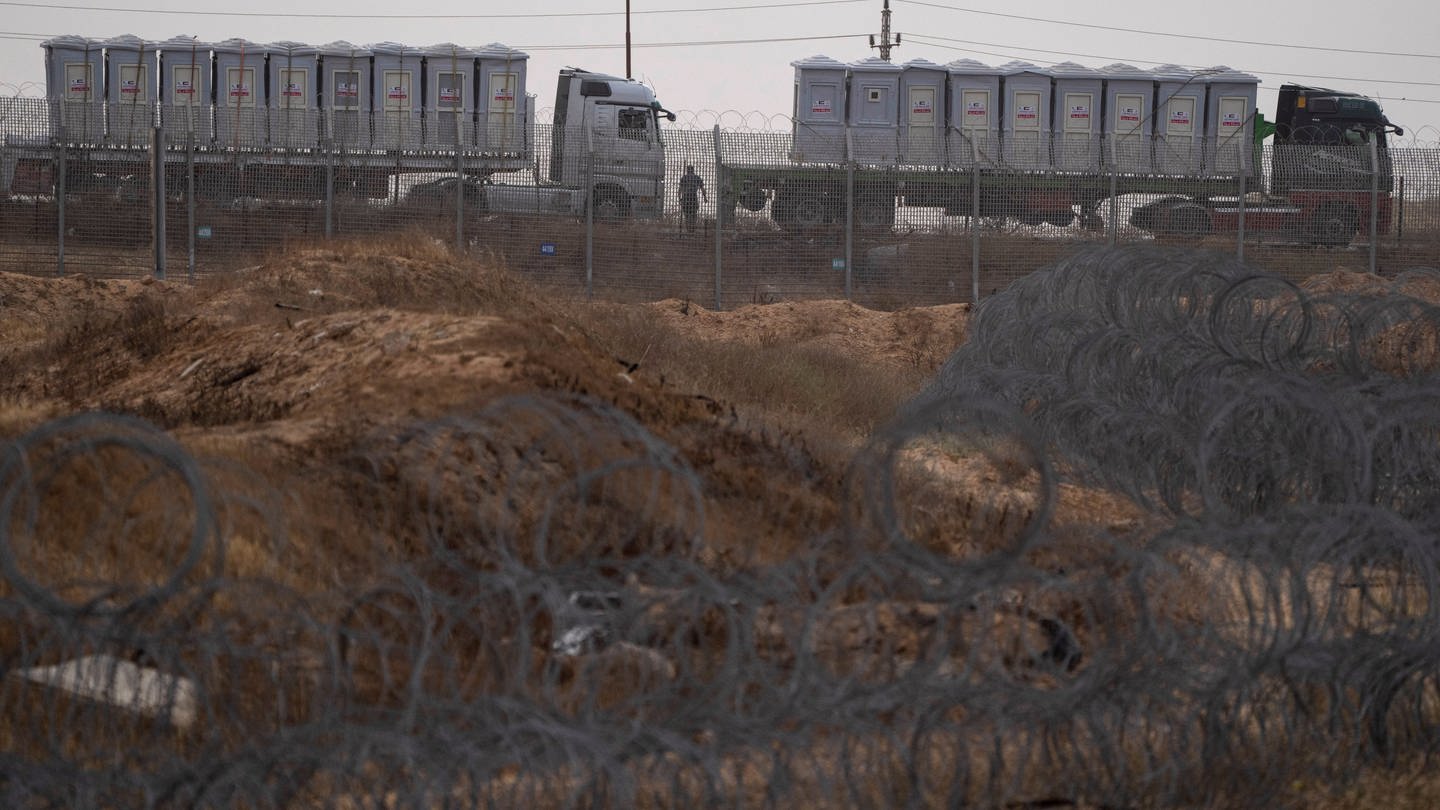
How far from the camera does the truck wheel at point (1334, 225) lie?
2531 cm

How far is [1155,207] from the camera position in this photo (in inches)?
1018

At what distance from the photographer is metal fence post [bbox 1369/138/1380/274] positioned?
2464 cm

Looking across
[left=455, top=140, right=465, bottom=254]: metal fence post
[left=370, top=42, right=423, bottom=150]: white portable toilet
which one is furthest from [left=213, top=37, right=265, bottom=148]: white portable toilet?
[left=455, top=140, right=465, bottom=254]: metal fence post

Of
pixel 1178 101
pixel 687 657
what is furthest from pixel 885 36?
pixel 687 657

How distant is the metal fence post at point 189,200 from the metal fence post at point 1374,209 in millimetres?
17431

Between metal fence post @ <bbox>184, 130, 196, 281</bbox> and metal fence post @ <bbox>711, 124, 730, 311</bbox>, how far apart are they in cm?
739

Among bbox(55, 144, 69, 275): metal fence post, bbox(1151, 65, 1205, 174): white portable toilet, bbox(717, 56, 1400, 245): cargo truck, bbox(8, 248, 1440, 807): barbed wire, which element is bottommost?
bbox(8, 248, 1440, 807): barbed wire

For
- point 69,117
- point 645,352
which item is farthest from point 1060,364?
point 69,117

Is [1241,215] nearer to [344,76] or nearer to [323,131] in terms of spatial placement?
[323,131]

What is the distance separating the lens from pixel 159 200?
2270cm

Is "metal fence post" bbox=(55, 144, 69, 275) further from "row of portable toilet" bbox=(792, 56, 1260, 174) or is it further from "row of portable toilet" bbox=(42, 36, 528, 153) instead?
"row of portable toilet" bbox=(792, 56, 1260, 174)

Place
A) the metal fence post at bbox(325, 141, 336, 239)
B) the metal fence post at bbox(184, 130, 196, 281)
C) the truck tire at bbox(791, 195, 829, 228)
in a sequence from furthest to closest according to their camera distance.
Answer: the truck tire at bbox(791, 195, 829, 228) → the metal fence post at bbox(325, 141, 336, 239) → the metal fence post at bbox(184, 130, 196, 281)

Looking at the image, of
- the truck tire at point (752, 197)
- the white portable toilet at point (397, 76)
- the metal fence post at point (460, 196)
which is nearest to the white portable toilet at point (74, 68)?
the white portable toilet at point (397, 76)

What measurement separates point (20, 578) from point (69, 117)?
23106mm
